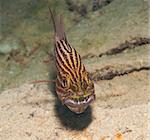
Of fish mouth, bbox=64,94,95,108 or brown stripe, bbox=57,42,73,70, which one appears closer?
fish mouth, bbox=64,94,95,108

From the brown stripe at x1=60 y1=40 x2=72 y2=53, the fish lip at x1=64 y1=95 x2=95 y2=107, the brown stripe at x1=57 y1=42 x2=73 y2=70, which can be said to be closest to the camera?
the fish lip at x1=64 y1=95 x2=95 y2=107

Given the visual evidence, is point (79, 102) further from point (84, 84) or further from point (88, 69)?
point (88, 69)

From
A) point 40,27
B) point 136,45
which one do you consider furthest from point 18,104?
point 40,27

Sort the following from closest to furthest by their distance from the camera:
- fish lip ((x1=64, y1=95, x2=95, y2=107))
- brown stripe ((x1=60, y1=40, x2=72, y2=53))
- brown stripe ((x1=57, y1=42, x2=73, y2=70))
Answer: fish lip ((x1=64, y1=95, x2=95, y2=107))
brown stripe ((x1=57, y1=42, x2=73, y2=70))
brown stripe ((x1=60, y1=40, x2=72, y2=53))

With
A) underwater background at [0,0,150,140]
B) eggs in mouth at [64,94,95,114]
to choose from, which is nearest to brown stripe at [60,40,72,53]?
underwater background at [0,0,150,140]

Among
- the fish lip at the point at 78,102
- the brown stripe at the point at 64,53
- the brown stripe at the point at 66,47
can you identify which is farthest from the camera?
the brown stripe at the point at 66,47

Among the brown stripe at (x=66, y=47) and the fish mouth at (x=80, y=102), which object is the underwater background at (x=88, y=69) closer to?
the fish mouth at (x=80, y=102)

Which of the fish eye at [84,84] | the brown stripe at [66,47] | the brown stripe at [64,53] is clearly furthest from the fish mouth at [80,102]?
the brown stripe at [66,47]

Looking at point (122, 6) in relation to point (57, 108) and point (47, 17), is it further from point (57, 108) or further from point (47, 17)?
point (57, 108)

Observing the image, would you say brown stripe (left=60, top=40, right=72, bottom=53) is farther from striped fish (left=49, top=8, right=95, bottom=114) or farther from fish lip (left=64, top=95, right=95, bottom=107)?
fish lip (left=64, top=95, right=95, bottom=107)
